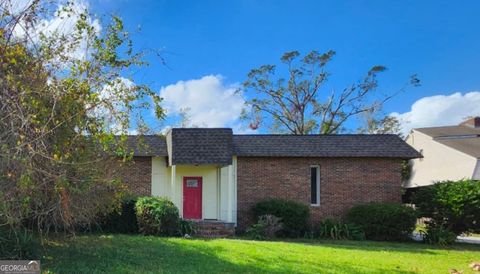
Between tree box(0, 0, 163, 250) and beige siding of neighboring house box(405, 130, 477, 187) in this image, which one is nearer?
tree box(0, 0, 163, 250)

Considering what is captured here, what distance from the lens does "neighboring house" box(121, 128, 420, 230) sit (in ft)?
61.4

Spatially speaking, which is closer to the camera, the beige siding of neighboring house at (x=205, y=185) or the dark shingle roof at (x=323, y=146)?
the dark shingle roof at (x=323, y=146)

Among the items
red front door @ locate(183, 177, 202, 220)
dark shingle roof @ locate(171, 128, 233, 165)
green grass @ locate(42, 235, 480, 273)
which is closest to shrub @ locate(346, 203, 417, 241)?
green grass @ locate(42, 235, 480, 273)

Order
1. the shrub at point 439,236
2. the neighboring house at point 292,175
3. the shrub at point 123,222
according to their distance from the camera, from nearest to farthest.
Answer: the shrub at point 123,222, the shrub at point 439,236, the neighboring house at point 292,175

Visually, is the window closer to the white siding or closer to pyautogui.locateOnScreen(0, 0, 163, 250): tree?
the white siding

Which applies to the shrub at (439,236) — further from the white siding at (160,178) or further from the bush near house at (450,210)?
the white siding at (160,178)

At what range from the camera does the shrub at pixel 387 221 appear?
55.6ft

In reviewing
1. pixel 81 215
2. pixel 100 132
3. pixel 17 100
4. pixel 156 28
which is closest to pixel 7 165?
pixel 17 100

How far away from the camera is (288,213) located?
1719cm

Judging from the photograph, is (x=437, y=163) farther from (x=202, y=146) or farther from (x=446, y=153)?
(x=202, y=146)

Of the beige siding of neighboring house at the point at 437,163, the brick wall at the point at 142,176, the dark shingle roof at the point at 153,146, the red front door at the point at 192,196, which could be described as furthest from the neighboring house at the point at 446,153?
the brick wall at the point at 142,176

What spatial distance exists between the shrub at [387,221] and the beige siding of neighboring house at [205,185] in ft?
18.7

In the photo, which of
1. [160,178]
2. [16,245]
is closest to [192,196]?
[160,178]

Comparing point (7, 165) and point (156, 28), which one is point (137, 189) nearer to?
point (156, 28)
